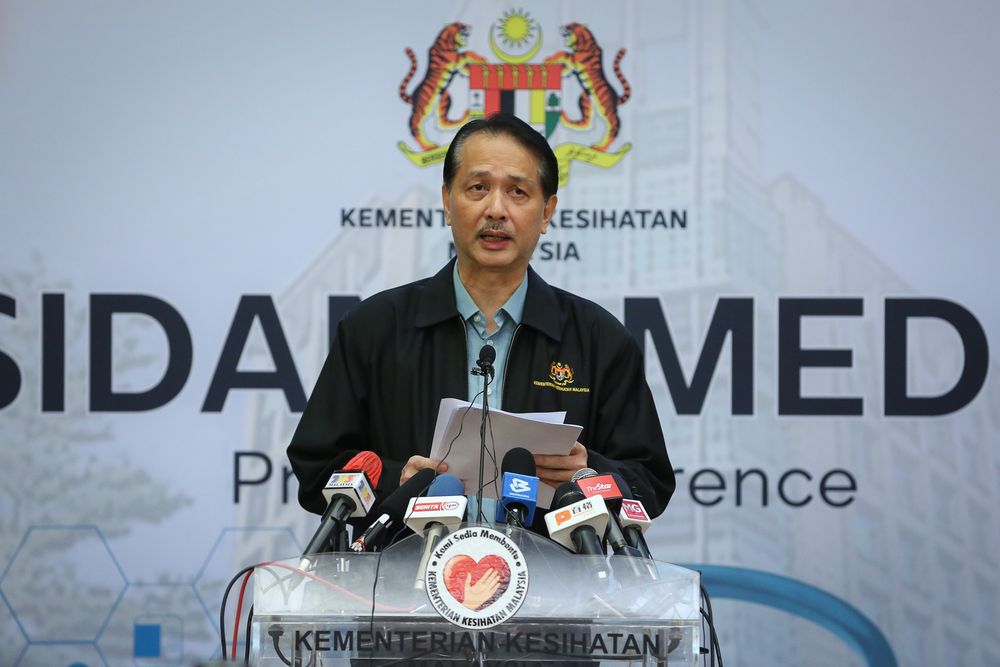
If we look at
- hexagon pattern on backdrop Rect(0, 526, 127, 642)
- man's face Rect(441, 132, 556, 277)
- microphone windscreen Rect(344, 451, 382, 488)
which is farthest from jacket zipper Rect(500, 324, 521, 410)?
hexagon pattern on backdrop Rect(0, 526, 127, 642)

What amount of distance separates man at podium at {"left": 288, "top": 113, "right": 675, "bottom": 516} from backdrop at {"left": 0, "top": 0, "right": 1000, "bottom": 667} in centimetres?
171

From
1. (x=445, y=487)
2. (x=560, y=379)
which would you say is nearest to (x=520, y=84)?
(x=560, y=379)

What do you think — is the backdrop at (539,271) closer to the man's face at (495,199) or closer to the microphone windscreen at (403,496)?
the man's face at (495,199)

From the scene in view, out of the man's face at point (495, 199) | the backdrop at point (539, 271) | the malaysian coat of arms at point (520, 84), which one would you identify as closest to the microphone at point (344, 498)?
the man's face at point (495, 199)

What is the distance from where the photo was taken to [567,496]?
1643 millimetres

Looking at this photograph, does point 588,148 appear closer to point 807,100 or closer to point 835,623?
point 807,100

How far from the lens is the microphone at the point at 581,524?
61.8 inches

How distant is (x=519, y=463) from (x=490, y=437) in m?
0.13

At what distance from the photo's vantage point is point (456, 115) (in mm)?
3990

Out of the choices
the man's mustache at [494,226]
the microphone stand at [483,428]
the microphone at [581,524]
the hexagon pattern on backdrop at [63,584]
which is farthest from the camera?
the hexagon pattern on backdrop at [63,584]

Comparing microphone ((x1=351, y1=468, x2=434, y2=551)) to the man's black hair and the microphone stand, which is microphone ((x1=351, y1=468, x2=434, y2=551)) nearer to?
the microphone stand

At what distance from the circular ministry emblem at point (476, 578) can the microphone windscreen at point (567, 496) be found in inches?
6.5

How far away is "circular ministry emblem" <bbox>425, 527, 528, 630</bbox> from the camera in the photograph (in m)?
1.46

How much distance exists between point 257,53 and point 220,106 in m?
0.25
